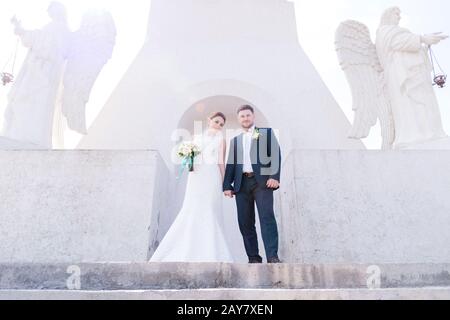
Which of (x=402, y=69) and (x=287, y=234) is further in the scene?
(x=402, y=69)

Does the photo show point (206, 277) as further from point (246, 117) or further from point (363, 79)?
point (363, 79)

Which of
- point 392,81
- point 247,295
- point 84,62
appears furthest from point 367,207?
point 84,62

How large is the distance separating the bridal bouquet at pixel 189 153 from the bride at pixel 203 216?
0.16 ft

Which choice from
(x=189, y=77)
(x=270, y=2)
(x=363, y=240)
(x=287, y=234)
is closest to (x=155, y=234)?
(x=287, y=234)

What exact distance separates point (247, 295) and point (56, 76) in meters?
4.70

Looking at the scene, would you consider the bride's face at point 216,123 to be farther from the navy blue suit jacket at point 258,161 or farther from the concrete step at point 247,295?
the concrete step at point 247,295

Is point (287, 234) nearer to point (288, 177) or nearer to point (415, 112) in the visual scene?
point (288, 177)

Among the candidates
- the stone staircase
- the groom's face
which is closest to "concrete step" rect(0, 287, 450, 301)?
the stone staircase

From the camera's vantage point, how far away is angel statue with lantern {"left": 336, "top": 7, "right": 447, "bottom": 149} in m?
5.52

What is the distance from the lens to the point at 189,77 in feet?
24.2

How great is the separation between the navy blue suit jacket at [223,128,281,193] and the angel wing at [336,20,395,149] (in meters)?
2.55

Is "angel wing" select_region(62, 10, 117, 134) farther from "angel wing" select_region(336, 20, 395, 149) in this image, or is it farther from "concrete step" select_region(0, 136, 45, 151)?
"angel wing" select_region(336, 20, 395, 149)

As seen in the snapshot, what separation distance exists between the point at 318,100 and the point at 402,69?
6.15ft

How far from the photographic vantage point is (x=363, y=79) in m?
5.88
